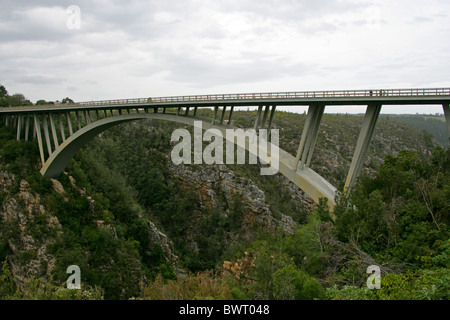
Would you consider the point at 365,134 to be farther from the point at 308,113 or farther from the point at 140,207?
the point at 140,207

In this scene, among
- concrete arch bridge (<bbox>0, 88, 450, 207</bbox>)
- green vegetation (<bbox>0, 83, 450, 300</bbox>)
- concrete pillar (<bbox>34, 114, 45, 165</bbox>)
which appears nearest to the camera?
green vegetation (<bbox>0, 83, 450, 300</bbox>)

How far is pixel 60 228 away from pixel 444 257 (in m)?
27.3

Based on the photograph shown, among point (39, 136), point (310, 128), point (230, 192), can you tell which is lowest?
point (230, 192)

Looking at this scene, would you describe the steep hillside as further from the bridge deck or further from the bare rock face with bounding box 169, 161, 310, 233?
the bridge deck

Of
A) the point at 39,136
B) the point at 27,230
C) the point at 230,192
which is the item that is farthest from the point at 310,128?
the point at 39,136

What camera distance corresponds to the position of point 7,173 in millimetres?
28500

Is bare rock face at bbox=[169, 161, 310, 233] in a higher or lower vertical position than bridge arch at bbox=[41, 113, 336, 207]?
lower

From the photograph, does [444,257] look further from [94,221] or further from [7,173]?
[7,173]

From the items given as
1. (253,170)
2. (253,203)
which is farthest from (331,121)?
(253,203)

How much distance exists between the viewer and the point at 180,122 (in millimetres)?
22422

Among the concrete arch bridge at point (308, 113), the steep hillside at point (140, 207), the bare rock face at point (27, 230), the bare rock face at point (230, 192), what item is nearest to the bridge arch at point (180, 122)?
the concrete arch bridge at point (308, 113)

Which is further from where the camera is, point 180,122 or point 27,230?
point 27,230

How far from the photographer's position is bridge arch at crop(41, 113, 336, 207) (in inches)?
639

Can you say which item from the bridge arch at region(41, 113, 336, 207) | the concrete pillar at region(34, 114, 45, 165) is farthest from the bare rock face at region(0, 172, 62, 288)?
the bridge arch at region(41, 113, 336, 207)
